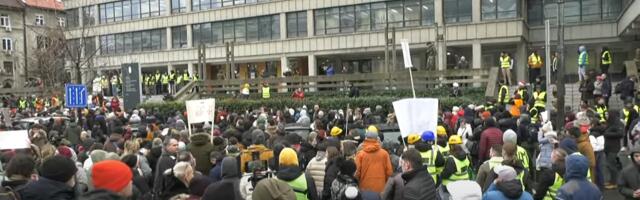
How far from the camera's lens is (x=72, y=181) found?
18.4 ft

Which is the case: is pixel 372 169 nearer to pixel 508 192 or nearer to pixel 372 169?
pixel 372 169

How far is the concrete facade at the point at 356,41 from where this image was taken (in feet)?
124

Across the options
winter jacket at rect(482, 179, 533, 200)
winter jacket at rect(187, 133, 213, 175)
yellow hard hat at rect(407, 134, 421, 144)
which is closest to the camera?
winter jacket at rect(482, 179, 533, 200)

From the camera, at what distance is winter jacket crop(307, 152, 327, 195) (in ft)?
26.1

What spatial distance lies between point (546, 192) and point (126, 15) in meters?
55.6

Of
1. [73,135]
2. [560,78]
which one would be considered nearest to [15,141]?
[73,135]

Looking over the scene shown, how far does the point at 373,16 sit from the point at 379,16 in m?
0.48

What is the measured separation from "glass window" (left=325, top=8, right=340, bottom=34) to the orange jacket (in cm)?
3702

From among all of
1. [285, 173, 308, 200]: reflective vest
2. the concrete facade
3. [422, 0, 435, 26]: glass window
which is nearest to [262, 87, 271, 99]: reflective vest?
the concrete facade

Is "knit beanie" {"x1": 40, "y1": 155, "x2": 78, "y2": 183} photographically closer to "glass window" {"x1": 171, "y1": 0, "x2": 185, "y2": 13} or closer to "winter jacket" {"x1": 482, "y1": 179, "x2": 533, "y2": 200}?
"winter jacket" {"x1": 482, "y1": 179, "x2": 533, "y2": 200}

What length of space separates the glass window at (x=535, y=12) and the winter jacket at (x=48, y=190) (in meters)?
38.0

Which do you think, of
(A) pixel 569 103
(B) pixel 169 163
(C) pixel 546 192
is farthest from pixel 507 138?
(A) pixel 569 103

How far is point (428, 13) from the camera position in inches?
1593

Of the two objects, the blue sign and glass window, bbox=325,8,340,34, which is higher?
glass window, bbox=325,8,340,34
